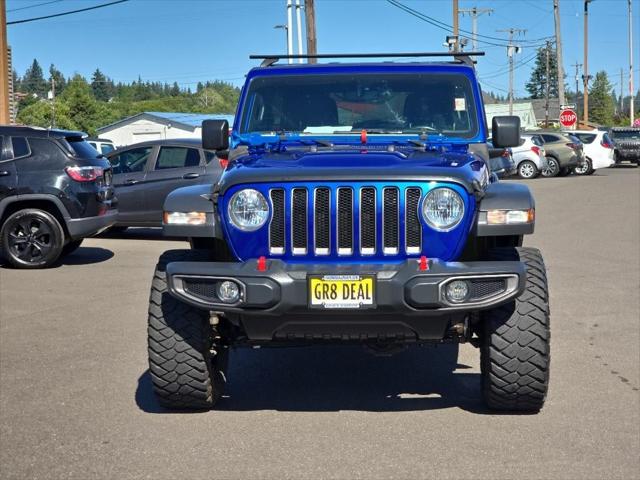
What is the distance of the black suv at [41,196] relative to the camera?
12070 millimetres

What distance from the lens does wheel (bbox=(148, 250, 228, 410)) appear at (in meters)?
5.45

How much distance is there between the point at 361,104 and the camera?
6.75 metres

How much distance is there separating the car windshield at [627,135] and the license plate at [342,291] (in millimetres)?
41251

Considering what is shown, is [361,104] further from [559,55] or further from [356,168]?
[559,55]

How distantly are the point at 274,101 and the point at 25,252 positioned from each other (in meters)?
6.42

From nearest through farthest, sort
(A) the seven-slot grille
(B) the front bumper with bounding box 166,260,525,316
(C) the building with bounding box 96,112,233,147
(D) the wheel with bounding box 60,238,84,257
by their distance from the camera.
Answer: (B) the front bumper with bounding box 166,260,525,316 < (A) the seven-slot grille < (D) the wheel with bounding box 60,238,84,257 < (C) the building with bounding box 96,112,233,147

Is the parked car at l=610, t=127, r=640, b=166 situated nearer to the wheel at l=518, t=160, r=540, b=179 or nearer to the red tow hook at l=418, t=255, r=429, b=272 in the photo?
the wheel at l=518, t=160, r=540, b=179

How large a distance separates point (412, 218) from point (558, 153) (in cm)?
2972

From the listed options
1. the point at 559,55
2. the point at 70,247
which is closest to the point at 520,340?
the point at 70,247

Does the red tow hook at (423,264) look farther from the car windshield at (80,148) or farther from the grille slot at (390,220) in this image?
the car windshield at (80,148)

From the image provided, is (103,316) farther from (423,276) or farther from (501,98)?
(501,98)

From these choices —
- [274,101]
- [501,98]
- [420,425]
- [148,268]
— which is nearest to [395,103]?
[274,101]

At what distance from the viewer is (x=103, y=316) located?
29.1 ft

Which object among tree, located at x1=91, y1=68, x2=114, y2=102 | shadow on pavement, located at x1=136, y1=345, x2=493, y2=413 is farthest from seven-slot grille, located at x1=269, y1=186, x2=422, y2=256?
tree, located at x1=91, y1=68, x2=114, y2=102
